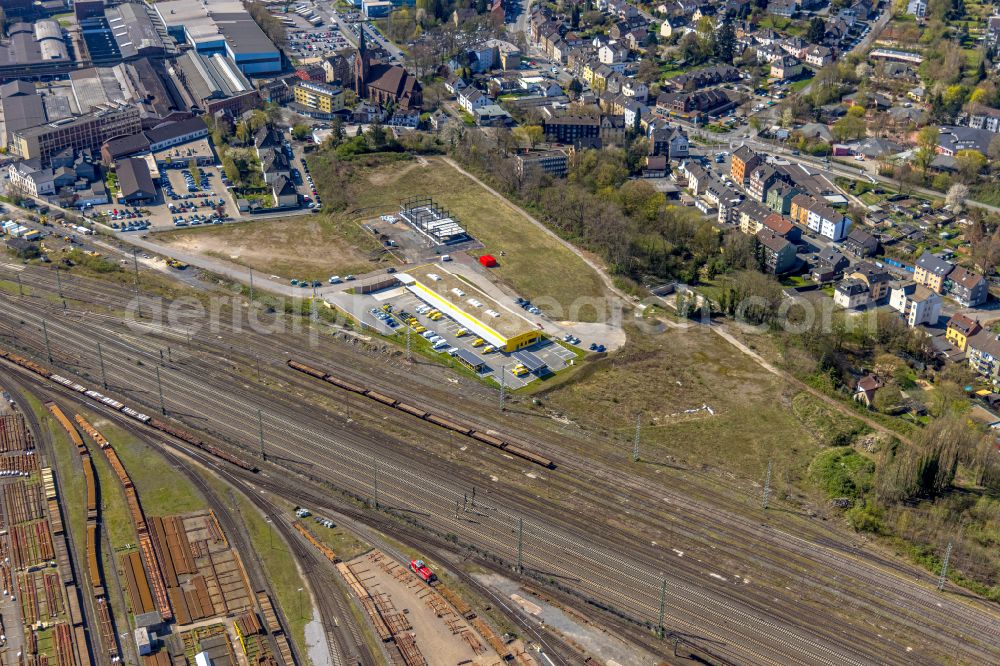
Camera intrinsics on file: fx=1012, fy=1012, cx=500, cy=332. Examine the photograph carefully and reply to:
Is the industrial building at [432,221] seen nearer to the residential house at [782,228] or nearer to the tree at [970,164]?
the residential house at [782,228]

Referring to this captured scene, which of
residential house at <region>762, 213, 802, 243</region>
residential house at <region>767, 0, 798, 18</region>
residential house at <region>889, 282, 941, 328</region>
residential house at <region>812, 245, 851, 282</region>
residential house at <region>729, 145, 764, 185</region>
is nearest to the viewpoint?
residential house at <region>889, 282, 941, 328</region>

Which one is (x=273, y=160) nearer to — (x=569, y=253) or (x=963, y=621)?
(x=569, y=253)

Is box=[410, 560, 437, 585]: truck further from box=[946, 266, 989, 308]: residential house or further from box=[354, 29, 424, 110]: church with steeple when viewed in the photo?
box=[354, 29, 424, 110]: church with steeple

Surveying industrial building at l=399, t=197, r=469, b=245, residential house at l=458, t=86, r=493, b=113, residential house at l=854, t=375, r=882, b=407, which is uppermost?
residential house at l=458, t=86, r=493, b=113

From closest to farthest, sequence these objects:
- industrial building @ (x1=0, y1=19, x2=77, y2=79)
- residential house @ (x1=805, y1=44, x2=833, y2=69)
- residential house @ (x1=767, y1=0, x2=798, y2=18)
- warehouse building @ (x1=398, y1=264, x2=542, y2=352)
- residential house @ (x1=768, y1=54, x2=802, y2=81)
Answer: warehouse building @ (x1=398, y1=264, x2=542, y2=352) → industrial building @ (x1=0, y1=19, x2=77, y2=79) → residential house @ (x1=768, y1=54, x2=802, y2=81) → residential house @ (x1=805, y1=44, x2=833, y2=69) → residential house @ (x1=767, y1=0, x2=798, y2=18)

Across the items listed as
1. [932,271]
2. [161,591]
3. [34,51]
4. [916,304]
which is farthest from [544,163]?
[34,51]

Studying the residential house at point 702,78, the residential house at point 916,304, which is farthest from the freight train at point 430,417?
the residential house at point 702,78

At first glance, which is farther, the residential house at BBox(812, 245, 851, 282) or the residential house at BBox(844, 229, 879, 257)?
the residential house at BBox(844, 229, 879, 257)

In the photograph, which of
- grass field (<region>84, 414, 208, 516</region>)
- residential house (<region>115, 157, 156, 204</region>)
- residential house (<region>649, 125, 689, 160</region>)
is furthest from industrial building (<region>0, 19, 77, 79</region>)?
grass field (<region>84, 414, 208, 516</region>)
